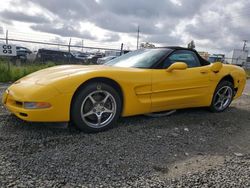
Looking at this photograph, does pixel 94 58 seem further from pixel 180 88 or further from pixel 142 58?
pixel 180 88

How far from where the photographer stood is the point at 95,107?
10.6 ft

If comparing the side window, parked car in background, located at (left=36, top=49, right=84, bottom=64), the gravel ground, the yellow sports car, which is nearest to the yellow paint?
the yellow sports car

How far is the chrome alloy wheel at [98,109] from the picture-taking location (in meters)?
3.17

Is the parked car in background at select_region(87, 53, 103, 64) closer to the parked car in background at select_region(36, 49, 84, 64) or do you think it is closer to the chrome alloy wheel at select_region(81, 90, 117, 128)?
the parked car in background at select_region(36, 49, 84, 64)

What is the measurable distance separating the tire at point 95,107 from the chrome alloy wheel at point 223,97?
226cm

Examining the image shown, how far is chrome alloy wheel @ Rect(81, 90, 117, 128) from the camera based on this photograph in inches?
125

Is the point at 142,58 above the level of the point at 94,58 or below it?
above

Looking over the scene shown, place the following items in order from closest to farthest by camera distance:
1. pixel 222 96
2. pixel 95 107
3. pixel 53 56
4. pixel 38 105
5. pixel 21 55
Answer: pixel 38 105 → pixel 95 107 → pixel 222 96 → pixel 53 56 → pixel 21 55

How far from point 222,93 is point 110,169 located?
3.28m

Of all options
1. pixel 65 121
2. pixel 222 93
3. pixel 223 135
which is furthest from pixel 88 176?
pixel 222 93

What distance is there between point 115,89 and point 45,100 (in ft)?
2.99

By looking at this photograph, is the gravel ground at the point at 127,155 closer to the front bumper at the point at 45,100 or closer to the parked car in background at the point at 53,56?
the front bumper at the point at 45,100

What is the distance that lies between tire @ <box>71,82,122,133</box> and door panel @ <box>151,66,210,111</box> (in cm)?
65

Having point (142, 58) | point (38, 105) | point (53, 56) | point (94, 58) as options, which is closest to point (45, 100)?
point (38, 105)
